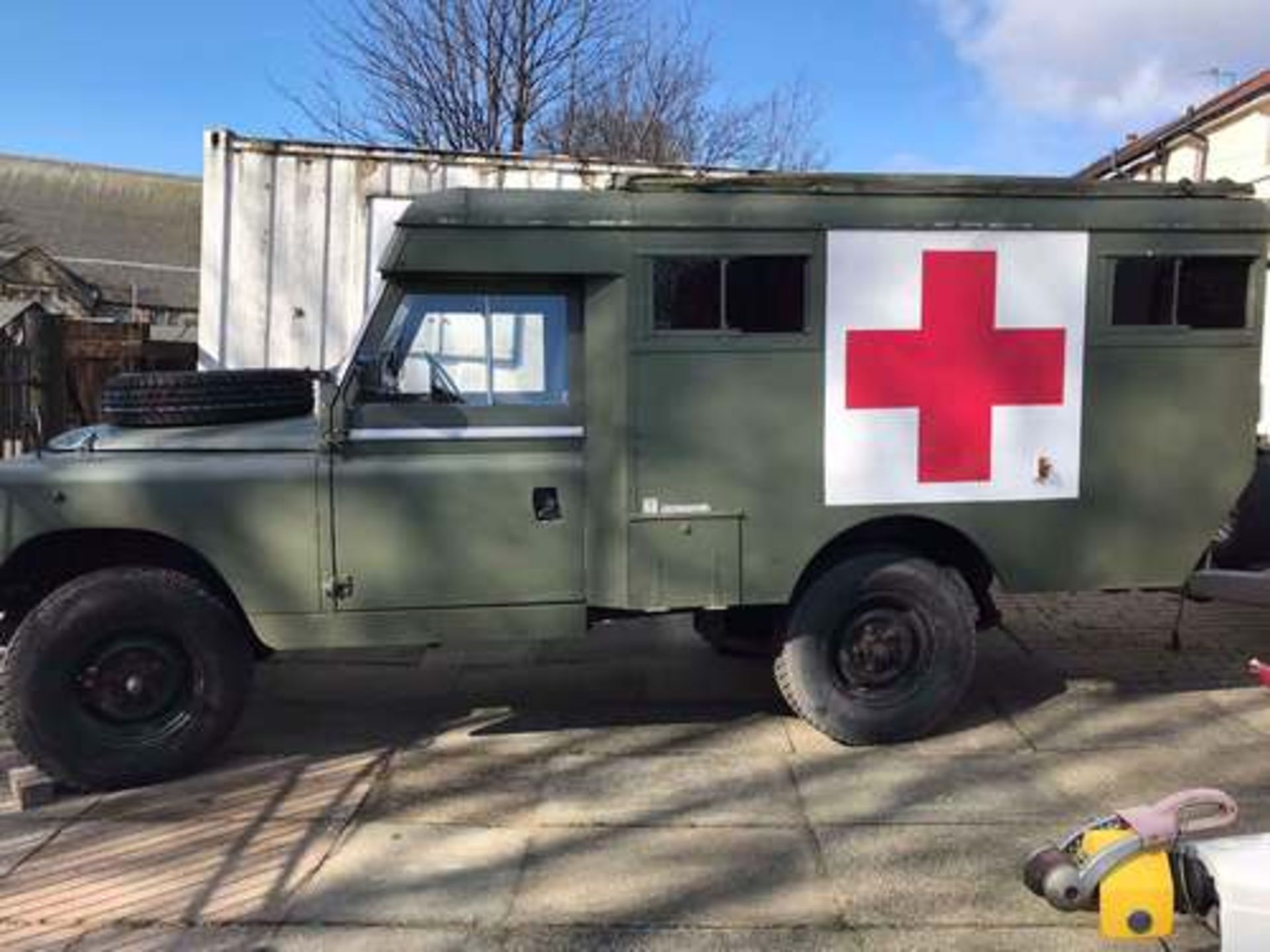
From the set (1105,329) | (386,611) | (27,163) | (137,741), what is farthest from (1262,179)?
(27,163)

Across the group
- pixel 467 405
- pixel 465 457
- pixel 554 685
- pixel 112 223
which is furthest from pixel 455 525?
pixel 112 223

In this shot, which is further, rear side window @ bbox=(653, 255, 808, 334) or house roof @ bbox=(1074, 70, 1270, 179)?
house roof @ bbox=(1074, 70, 1270, 179)

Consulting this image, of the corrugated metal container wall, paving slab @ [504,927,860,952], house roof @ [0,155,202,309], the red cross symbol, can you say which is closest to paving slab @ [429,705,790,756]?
the red cross symbol

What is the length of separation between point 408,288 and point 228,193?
4.33 m

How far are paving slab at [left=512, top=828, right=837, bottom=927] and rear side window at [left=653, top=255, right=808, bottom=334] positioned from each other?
2010 mm

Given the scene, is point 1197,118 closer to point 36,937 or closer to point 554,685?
point 554,685

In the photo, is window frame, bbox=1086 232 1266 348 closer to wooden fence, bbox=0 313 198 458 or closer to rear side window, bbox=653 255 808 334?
rear side window, bbox=653 255 808 334

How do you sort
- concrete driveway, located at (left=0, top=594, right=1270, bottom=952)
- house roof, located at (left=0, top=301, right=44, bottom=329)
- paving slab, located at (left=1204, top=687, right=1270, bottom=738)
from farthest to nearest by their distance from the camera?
house roof, located at (left=0, top=301, right=44, bottom=329), paving slab, located at (left=1204, top=687, right=1270, bottom=738), concrete driveway, located at (left=0, top=594, right=1270, bottom=952)

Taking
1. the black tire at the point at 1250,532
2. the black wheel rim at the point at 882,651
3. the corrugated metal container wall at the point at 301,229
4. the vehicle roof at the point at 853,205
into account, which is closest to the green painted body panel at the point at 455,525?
the vehicle roof at the point at 853,205

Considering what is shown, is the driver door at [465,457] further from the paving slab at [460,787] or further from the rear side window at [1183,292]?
the rear side window at [1183,292]

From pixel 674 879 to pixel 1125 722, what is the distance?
278 cm

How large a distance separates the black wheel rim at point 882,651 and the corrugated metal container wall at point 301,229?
4483 mm

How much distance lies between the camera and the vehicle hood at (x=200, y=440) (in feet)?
16.4

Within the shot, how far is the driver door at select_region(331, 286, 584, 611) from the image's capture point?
505cm
